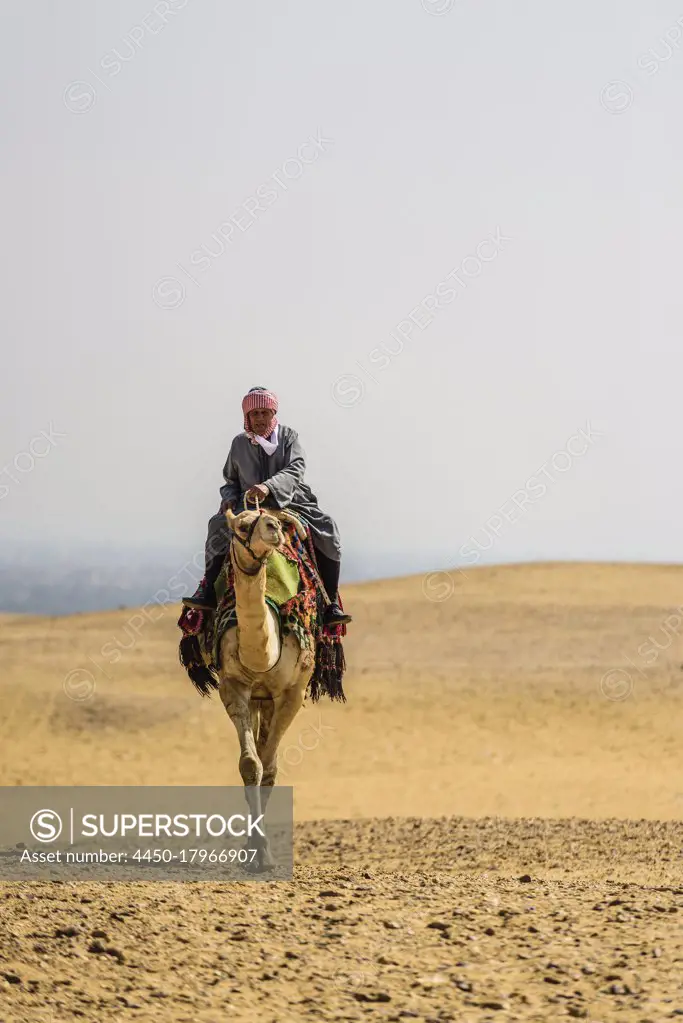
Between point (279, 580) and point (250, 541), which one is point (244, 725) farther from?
point (250, 541)

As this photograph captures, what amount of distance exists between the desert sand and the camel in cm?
85

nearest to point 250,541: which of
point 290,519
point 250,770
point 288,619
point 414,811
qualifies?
point 288,619

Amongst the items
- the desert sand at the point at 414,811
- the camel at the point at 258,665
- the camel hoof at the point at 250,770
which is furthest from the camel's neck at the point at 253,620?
the desert sand at the point at 414,811

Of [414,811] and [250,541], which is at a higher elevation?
[250,541]

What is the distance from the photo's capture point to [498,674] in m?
27.5

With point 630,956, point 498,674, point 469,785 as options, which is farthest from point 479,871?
point 498,674

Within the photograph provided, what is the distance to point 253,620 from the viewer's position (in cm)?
986

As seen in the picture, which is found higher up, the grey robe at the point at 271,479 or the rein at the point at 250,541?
the grey robe at the point at 271,479

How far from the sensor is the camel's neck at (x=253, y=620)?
31.7 ft

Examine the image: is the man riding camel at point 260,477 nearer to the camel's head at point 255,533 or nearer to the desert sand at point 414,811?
the camel's head at point 255,533

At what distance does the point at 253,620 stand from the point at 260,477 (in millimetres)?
1705

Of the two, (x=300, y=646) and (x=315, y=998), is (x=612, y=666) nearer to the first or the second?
(x=300, y=646)

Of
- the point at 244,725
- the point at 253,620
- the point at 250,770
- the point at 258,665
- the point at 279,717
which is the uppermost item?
the point at 253,620

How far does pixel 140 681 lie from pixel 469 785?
28.7ft
